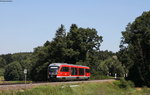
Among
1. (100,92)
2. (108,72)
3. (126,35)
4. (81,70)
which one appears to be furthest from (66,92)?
(108,72)

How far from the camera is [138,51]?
6731 cm

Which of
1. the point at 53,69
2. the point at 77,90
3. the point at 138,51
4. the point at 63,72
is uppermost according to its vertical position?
the point at 138,51

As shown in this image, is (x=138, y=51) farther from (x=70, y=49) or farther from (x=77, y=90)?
(x=77, y=90)

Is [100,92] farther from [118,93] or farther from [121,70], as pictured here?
[121,70]

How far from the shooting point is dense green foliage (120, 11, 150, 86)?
6600cm

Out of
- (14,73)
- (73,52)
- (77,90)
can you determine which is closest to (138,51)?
(73,52)

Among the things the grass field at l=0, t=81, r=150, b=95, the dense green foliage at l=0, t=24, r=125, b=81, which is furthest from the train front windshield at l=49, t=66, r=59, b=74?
the dense green foliage at l=0, t=24, r=125, b=81

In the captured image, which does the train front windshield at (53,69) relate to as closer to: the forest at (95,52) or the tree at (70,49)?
the forest at (95,52)

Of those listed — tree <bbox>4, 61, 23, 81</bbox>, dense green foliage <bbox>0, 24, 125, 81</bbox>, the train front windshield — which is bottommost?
tree <bbox>4, 61, 23, 81</bbox>

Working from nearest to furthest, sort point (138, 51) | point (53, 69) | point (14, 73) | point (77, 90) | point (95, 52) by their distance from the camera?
point (77, 90) → point (53, 69) → point (138, 51) → point (95, 52) → point (14, 73)

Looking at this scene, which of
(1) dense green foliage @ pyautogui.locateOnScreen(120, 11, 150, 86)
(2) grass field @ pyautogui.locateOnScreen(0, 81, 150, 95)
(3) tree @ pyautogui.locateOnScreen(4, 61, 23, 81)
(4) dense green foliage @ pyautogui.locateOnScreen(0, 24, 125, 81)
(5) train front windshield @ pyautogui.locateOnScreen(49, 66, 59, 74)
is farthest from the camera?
(3) tree @ pyautogui.locateOnScreen(4, 61, 23, 81)

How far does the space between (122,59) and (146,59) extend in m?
5.69

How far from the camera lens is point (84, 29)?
3445 inches

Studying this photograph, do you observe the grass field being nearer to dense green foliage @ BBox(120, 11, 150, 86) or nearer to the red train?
the red train
